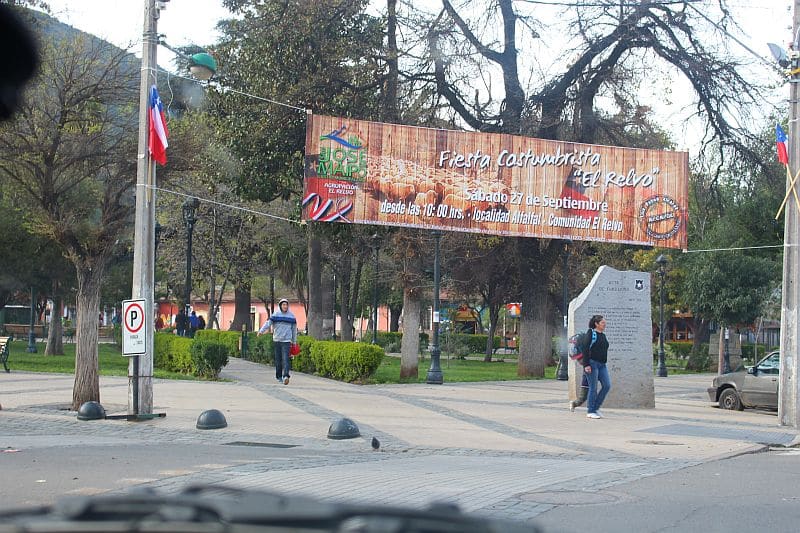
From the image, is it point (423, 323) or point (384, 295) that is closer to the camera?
point (384, 295)

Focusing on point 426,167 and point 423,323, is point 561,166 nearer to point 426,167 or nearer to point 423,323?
point 426,167

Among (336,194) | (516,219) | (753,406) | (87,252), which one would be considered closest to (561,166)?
(516,219)

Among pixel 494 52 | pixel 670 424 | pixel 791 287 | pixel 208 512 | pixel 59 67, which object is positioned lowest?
pixel 670 424

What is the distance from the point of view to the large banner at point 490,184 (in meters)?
20.7

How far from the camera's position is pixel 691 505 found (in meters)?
8.52

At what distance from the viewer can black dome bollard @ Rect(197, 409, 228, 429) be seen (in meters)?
13.6

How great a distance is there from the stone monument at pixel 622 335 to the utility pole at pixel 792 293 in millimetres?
2801

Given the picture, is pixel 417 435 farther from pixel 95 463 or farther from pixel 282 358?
pixel 282 358

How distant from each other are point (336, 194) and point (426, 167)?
219 cm

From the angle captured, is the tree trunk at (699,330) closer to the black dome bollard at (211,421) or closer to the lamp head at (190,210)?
the lamp head at (190,210)

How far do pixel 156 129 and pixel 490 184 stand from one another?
9220mm

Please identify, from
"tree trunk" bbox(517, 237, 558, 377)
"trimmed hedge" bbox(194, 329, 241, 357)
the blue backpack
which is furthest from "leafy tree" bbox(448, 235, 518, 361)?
the blue backpack

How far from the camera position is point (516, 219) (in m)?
21.9

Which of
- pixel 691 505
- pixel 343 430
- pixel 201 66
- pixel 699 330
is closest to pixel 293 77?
pixel 201 66
